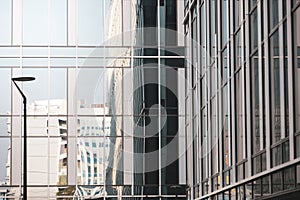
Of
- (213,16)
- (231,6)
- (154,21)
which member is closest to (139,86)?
(154,21)

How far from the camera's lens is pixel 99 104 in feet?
171

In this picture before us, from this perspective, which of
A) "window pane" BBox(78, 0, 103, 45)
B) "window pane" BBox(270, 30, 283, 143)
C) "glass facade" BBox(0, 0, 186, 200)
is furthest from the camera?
"window pane" BBox(78, 0, 103, 45)

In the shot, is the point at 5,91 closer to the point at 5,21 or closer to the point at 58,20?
the point at 5,21

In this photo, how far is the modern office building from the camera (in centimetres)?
2532

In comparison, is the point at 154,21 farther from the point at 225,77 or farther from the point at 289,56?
the point at 289,56

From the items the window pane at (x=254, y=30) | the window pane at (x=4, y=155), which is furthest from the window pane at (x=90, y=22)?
the window pane at (x=254, y=30)

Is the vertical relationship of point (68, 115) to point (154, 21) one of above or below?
below

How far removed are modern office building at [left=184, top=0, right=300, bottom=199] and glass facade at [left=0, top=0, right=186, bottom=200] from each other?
652 cm

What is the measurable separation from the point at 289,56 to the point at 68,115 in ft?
91.9

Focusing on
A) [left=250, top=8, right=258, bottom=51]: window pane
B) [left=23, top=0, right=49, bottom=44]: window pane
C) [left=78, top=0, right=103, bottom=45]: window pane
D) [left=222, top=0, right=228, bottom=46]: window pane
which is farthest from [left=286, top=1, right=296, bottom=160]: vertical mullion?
[left=23, top=0, right=49, bottom=44]: window pane

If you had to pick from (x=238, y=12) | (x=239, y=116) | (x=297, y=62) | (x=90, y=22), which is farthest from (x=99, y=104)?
(x=297, y=62)

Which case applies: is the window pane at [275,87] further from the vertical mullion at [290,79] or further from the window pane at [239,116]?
the window pane at [239,116]

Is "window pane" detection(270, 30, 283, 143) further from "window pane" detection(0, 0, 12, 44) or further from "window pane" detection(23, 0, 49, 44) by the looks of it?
"window pane" detection(0, 0, 12, 44)

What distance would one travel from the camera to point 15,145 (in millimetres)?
51750
